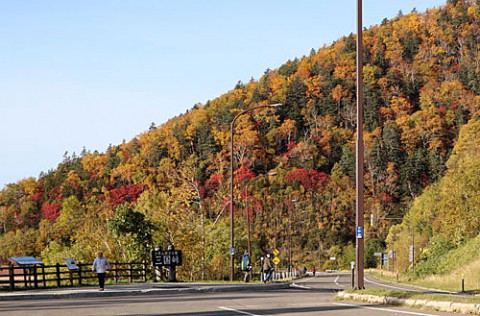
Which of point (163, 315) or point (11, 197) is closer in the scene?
point (163, 315)

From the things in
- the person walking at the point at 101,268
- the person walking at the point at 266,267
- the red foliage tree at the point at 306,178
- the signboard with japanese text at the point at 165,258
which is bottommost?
the person walking at the point at 266,267

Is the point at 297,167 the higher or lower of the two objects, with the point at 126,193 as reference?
higher

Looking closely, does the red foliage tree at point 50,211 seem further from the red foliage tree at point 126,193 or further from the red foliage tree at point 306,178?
the red foliage tree at point 306,178

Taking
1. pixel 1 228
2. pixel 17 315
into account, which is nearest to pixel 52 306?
pixel 17 315

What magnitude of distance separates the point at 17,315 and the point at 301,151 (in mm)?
163090

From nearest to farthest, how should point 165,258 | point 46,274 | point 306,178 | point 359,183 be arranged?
1. point 359,183
2. point 46,274
3. point 165,258
4. point 306,178

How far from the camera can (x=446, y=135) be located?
167000 millimetres

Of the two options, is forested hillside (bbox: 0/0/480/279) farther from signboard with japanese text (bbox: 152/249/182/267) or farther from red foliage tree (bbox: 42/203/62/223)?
signboard with japanese text (bbox: 152/249/182/267)

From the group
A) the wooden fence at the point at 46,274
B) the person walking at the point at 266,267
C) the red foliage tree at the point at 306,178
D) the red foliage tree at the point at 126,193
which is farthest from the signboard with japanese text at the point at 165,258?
the red foliage tree at the point at 306,178

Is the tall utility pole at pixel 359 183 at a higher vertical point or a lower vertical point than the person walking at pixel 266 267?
higher

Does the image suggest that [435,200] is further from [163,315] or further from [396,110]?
[396,110]

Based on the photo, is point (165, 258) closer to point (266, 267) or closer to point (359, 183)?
point (266, 267)

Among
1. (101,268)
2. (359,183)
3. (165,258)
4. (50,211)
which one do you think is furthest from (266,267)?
(50,211)

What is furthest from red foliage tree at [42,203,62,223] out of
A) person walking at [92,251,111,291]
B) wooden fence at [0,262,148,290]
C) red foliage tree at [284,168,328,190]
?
person walking at [92,251,111,291]
